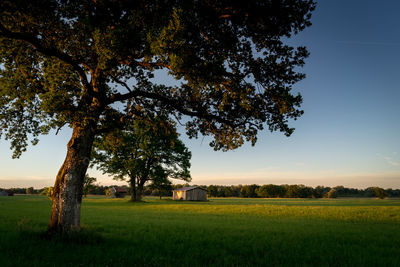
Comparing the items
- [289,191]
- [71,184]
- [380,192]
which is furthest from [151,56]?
[380,192]

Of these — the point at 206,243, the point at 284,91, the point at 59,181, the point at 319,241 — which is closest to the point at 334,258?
the point at 319,241

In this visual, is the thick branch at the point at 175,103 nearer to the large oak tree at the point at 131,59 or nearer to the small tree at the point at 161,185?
the large oak tree at the point at 131,59

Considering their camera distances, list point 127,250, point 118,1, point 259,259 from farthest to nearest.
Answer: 1. point 118,1
2. point 127,250
3. point 259,259

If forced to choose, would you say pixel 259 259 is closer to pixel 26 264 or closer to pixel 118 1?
pixel 26 264

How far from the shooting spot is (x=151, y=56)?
8.48 m

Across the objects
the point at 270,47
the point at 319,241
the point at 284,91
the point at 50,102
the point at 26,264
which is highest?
the point at 270,47

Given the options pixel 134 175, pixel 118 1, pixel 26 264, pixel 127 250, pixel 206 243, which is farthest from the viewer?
pixel 134 175

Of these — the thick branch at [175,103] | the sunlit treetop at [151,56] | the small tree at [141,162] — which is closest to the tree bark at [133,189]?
the small tree at [141,162]

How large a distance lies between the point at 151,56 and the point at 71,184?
6.21 meters

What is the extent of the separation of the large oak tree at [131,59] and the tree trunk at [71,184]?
0.04 metres

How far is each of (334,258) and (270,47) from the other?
8381 mm

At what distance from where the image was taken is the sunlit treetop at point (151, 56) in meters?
7.95

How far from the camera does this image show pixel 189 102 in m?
11.8

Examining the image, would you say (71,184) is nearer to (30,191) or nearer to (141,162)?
(141,162)
